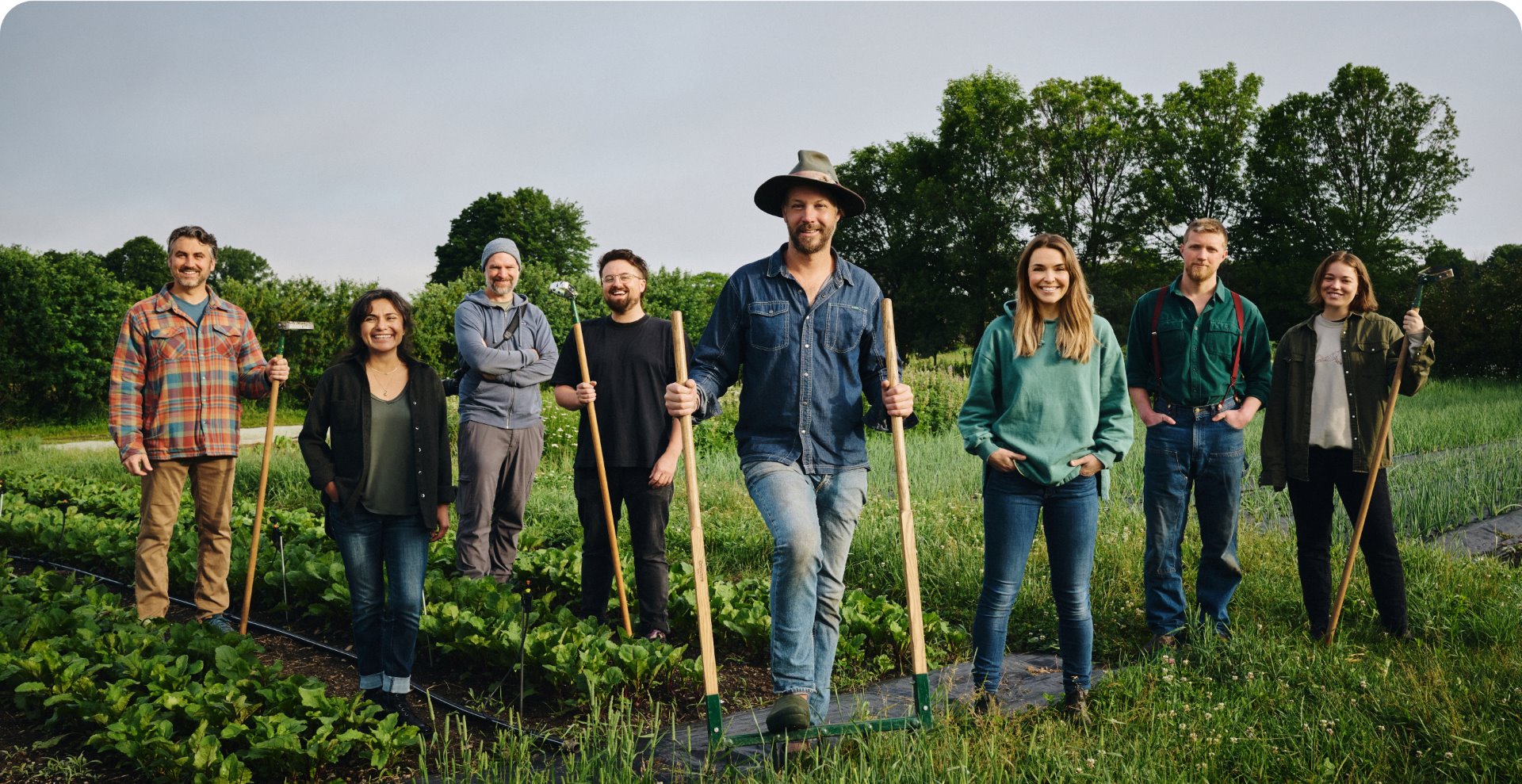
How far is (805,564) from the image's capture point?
11.6 ft

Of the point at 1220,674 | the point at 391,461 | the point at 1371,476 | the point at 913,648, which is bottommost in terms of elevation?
the point at 1220,674

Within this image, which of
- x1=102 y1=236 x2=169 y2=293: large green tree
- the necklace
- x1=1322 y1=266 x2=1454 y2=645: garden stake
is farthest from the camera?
x1=102 y1=236 x2=169 y2=293: large green tree

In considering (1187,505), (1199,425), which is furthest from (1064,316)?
(1187,505)

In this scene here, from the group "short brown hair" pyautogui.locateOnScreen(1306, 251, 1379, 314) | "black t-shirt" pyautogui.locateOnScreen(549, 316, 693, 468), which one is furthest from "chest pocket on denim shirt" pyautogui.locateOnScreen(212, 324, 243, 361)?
"short brown hair" pyautogui.locateOnScreen(1306, 251, 1379, 314)

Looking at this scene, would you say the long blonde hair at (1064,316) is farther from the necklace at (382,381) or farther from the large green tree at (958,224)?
the large green tree at (958,224)

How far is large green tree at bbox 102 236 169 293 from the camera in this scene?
3994cm

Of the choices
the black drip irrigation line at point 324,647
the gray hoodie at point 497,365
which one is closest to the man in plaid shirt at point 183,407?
the black drip irrigation line at point 324,647

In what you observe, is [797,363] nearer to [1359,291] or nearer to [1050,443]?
[1050,443]

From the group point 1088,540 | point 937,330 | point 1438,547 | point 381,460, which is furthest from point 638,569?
point 937,330

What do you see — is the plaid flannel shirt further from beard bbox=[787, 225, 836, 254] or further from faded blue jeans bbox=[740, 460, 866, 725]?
faded blue jeans bbox=[740, 460, 866, 725]

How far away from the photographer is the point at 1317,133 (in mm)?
27172

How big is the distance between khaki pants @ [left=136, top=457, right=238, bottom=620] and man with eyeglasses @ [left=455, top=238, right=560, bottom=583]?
1.23 metres

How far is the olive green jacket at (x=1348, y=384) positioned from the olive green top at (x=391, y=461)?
3892mm

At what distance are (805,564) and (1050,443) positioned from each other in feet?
3.58
